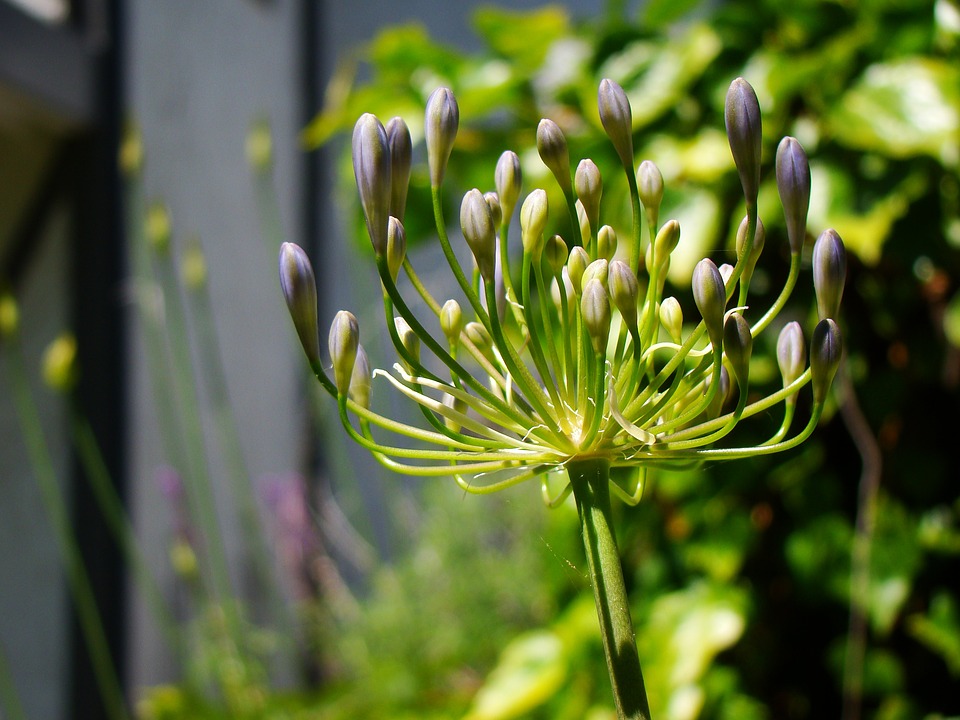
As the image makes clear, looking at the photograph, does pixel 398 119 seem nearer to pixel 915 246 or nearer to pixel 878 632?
pixel 915 246

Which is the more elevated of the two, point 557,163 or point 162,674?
point 557,163

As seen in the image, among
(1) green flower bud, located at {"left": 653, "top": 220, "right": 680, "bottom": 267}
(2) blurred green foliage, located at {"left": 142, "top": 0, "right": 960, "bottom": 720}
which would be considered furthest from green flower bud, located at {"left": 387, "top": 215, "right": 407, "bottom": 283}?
(2) blurred green foliage, located at {"left": 142, "top": 0, "right": 960, "bottom": 720}

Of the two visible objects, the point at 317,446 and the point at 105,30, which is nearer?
the point at 105,30

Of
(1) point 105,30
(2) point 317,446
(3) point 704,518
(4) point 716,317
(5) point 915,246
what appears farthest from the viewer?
(2) point 317,446

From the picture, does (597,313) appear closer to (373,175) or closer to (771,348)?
(373,175)

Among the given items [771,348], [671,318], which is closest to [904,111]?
[771,348]

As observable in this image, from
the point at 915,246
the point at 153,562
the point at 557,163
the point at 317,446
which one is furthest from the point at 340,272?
the point at 557,163

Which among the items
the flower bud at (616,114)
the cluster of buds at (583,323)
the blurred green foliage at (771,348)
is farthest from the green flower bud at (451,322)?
the blurred green foliage at (771,348)
